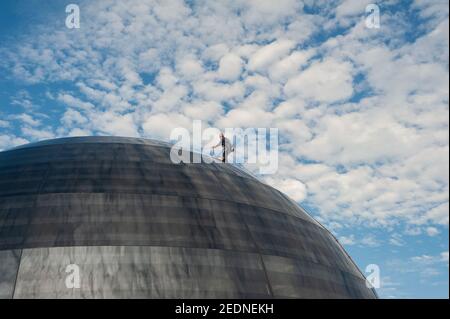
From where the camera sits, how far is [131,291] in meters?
18.6

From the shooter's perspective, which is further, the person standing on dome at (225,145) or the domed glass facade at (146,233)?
the person standing on dome at (225,145)

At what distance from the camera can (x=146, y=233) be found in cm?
2108

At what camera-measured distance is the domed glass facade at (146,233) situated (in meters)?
19.2

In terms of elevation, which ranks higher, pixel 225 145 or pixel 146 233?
pixel 225 145

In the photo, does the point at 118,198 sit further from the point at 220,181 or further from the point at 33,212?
the point at 220,181

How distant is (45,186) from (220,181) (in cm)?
945

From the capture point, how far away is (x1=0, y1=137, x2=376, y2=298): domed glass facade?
19203mm

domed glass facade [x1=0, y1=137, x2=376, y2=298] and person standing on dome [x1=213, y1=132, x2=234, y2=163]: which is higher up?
person standing on dome [x1=213, y1=132, x2=234, y2=163]

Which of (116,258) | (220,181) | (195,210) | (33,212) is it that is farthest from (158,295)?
(220,181)

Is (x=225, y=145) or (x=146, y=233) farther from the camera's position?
(x=225, y=145)

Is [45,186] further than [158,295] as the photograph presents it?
Yes

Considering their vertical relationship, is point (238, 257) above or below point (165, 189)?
below
